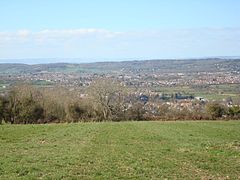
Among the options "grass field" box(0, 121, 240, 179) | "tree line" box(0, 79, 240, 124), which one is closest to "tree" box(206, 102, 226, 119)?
"tree line" box(0, 79, 240, 124)

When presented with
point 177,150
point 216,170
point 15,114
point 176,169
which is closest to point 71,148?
point 177,150

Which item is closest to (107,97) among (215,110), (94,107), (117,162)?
(94,107)

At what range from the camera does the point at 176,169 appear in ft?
46.2

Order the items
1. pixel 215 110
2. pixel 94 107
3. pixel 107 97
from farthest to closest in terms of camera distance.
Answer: pixel 107 97 < pixel 94 107 < pixel 215 110

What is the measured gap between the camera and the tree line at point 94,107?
171 ft

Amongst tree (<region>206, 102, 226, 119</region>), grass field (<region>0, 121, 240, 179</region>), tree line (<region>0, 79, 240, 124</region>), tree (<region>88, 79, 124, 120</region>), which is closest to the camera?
grass field (<region>0, 121, 240, 179</region>)

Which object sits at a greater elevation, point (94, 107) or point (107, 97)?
point (107, 97)

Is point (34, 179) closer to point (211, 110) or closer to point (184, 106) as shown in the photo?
point (211, 110)

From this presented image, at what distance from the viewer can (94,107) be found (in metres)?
59.8

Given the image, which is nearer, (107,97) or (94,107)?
(94,107)

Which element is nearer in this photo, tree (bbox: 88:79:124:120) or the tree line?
the tree line

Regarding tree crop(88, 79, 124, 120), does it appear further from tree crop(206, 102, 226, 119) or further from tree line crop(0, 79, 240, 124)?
tree crop(206, 102, 226, 119)

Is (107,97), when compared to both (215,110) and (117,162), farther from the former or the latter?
(117,162)

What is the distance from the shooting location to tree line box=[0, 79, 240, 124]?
171 ft
